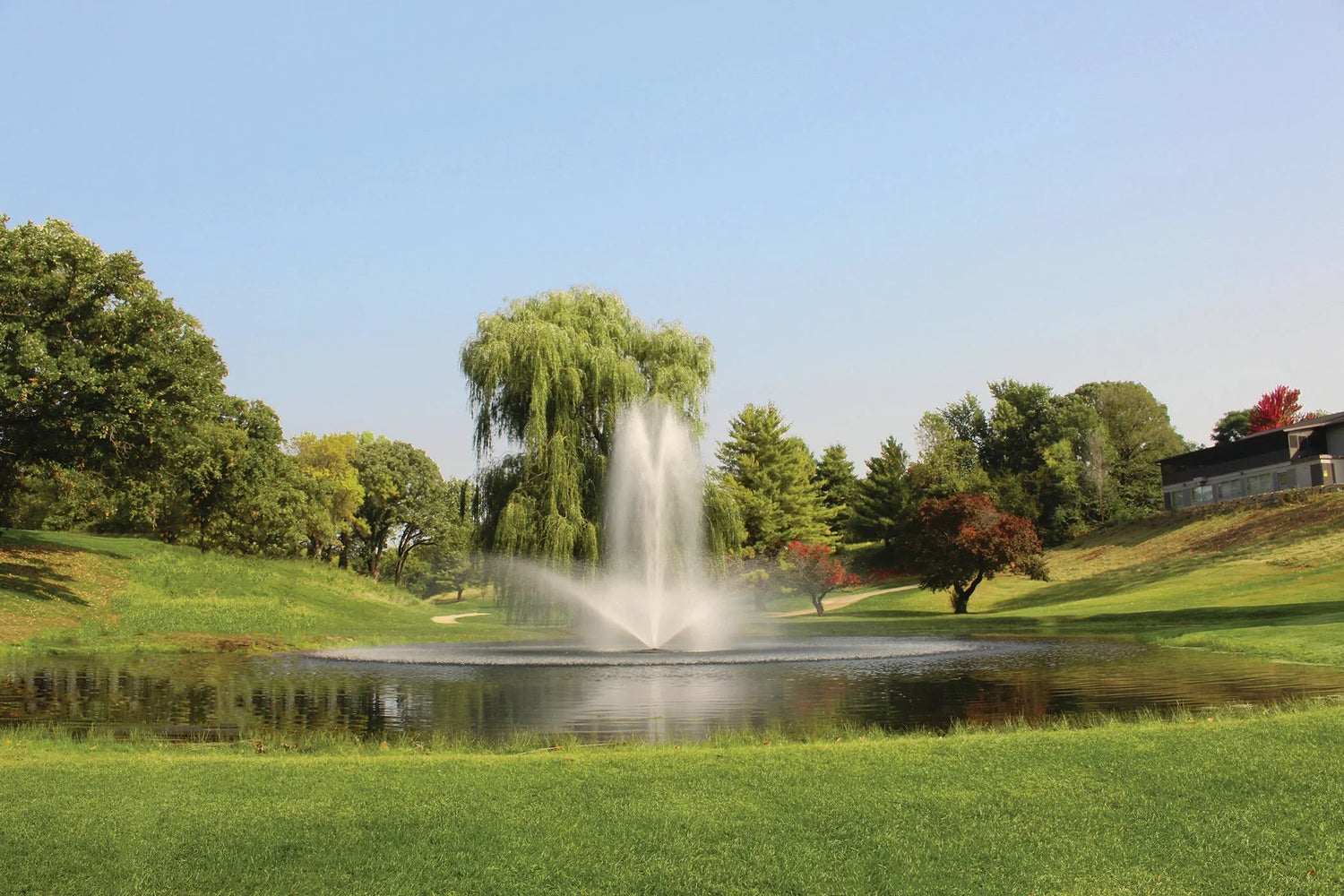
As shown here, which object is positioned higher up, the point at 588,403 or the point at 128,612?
the point at 588,403

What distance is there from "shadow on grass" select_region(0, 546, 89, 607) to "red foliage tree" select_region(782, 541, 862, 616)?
115 ft

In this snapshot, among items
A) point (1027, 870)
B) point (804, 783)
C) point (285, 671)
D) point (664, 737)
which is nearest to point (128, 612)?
point (285, 671)

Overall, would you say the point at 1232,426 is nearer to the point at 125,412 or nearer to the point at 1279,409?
the point at 1279,409

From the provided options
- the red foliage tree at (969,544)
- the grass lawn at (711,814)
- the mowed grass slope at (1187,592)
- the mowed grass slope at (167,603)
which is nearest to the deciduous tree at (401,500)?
the mowed grass slope at (167,603)

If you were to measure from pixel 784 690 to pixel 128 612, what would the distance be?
76.4 feet

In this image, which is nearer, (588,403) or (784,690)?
(784,690)

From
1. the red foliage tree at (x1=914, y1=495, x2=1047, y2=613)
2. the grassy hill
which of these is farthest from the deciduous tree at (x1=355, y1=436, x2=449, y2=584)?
the red foliage tree at (x1=914, y1=495, x2=1047, y2=613)

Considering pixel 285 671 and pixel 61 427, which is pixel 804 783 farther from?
pixel 61 427

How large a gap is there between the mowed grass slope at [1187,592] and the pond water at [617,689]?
3.72m

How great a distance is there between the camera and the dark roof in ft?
208

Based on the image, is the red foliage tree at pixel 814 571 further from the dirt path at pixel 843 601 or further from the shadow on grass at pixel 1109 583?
the shadow on grass at pixel 1109 583

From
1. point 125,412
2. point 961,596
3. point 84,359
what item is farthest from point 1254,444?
point 84,359

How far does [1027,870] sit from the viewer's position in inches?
239

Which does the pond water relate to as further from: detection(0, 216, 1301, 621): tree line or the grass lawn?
detection(0, 216, 1301, 621): tree line
